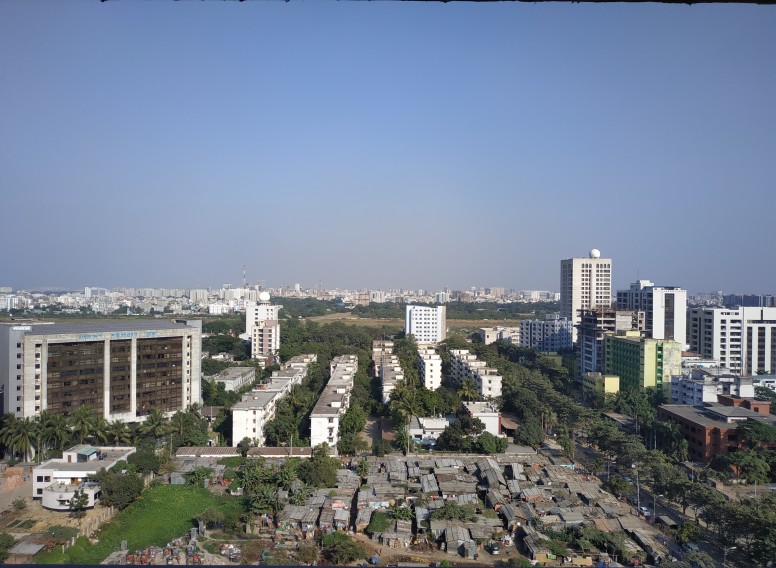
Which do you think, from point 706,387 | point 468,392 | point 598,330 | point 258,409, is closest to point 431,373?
point 468,392

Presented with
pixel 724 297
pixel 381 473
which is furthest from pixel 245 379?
pixel 724 297

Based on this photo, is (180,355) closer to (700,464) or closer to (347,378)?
(347,378)

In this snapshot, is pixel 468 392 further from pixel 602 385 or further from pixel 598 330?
pixel 598 330

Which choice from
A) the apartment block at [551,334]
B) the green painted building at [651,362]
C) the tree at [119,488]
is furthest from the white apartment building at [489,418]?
the apartment block at [551,334]

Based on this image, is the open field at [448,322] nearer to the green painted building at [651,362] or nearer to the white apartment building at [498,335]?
the white apartment building at [498,335]

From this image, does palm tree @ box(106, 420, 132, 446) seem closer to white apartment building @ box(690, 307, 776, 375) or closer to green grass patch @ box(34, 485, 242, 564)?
green grass patch @ box(34, 485, 242, 564)
